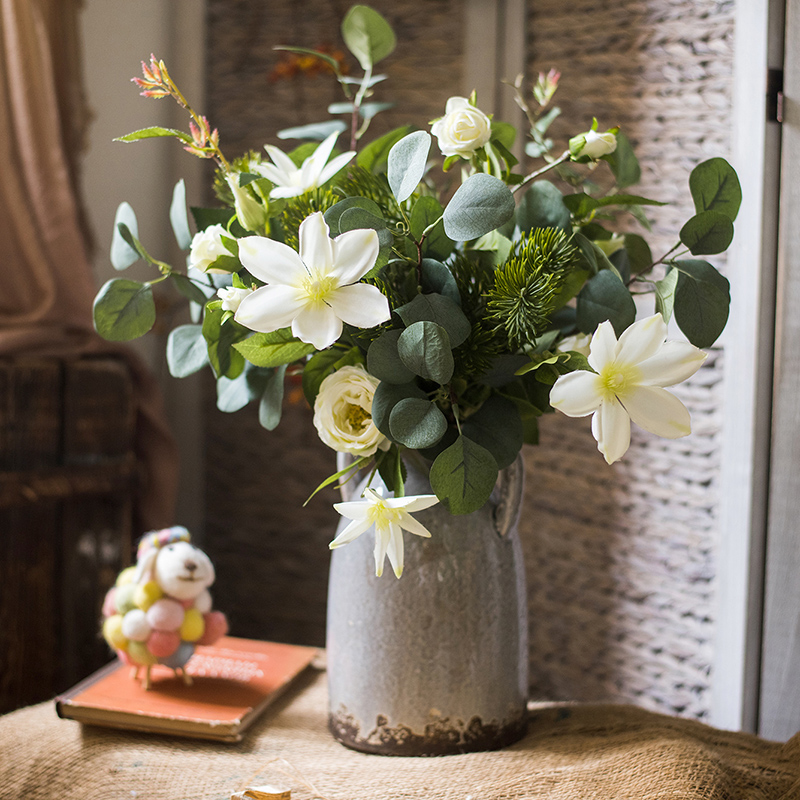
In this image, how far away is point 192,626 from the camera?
84 cm

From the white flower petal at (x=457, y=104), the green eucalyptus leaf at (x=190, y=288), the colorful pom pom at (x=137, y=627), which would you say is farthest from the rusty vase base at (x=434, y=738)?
the white flower petal at (x=457, y=104)

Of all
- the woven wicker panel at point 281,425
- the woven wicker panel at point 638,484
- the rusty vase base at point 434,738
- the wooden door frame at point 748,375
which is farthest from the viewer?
the woven wicker panel at point 281,425

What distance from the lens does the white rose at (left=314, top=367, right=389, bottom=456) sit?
64cm

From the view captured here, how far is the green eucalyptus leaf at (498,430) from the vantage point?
0.65m

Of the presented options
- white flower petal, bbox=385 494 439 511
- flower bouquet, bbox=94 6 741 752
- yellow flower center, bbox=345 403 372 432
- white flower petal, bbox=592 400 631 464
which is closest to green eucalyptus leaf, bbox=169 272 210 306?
flower bouquet, bbox=94 6 741 752

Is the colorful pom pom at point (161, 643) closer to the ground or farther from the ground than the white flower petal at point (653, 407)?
closer to the ground

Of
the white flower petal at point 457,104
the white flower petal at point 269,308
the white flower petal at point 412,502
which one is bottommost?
the white flower petal at point 412,502

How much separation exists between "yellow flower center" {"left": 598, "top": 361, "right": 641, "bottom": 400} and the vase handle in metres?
0.20

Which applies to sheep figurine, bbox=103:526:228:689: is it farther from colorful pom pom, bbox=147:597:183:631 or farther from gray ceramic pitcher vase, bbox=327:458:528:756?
gray ceramic pitcher vase, bbox=327:458:528:756

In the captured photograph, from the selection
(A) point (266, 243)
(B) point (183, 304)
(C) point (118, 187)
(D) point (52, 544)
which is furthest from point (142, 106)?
(A) point (266, 243)

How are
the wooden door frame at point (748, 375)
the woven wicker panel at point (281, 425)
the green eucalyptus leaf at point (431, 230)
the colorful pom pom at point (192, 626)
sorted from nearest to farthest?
1. the green eucalyptus leaf at point (431, 230)
2. the colorful pom pom at point (192, 626)
3. the wooden door frame at point (748, 375)
4. the woven wicker panel at point (281, 425)

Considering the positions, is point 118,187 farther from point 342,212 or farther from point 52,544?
point 342,212

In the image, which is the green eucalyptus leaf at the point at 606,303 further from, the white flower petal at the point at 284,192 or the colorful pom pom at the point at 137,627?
the colorful pom pom at the point at 137,627

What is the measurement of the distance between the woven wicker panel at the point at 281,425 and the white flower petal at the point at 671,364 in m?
1.01
